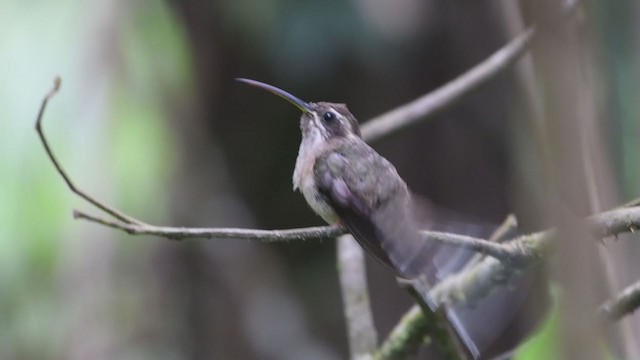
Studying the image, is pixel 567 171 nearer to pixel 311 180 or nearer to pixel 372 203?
pixel 372 203

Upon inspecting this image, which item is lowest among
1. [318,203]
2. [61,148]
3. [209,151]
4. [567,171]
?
[209,151]

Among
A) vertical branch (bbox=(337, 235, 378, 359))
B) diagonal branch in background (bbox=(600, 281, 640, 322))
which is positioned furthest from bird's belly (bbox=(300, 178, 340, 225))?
diagonal branch in background (bbox=(600, 281, 640, 322))

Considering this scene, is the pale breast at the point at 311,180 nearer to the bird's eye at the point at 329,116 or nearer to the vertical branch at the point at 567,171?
the bird's eye at the point at 329,116

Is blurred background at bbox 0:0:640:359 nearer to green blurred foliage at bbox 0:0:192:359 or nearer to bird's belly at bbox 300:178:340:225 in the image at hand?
green blurred foliage at bbox 0:0:192:359

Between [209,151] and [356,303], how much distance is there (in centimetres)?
324

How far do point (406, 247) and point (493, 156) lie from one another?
3.90 metres

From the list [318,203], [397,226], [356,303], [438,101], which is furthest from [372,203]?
[438,101]

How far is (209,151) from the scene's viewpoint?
630 centimetres

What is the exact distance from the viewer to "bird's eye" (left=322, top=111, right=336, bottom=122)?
312 cm

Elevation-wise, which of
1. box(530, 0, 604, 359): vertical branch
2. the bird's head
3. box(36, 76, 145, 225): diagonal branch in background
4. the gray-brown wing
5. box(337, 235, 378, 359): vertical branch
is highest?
box(530, 0, 604, 359): vertical branch

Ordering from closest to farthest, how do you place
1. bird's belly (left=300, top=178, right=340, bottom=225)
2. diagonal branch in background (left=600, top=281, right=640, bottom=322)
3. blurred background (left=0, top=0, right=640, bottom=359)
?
diagonal branch in background (left=600, top=281, right=640, bottom=322) < bird's belly (left=300, top=178, right=340, bottom=225) < blurred background (left=0, top=0, right=640, bottom=359)

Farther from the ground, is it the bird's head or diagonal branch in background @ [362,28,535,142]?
diagonal branch in background @ [362,28,535,142]

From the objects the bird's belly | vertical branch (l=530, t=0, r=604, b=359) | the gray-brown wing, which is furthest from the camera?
the bird's belly

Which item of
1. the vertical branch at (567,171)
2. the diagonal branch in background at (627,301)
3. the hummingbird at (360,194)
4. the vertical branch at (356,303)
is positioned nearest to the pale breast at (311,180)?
the hummingbird at (360,194)
